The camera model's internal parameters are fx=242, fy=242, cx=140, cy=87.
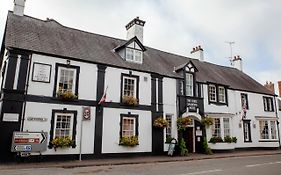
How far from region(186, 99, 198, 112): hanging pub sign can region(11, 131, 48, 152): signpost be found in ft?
36.3

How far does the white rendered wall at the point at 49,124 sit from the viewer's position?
42.7ft

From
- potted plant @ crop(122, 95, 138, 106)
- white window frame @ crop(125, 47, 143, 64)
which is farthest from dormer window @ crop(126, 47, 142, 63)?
potted plant @ crop(122, 95, 138, 106)

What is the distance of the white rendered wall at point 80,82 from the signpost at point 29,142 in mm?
2317

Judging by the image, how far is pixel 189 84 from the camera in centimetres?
2023

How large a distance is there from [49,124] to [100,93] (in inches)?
143

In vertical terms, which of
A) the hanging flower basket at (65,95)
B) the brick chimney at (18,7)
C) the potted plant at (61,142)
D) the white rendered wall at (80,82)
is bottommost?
the potted plant at (61,142)

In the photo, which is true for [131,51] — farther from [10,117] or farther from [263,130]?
[263,130]

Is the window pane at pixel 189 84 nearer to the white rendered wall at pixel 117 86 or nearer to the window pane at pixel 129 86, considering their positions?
the white rendered wall at pixel 117 86

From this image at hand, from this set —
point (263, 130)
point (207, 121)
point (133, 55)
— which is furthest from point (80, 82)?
point (263, 130)

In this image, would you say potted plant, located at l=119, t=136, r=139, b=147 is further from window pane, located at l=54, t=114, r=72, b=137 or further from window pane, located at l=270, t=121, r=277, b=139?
window pane, located at l=270, t=121, r=277, b=139

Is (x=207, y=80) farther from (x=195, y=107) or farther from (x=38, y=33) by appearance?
(x=38, y=33)

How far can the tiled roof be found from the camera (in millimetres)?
14484

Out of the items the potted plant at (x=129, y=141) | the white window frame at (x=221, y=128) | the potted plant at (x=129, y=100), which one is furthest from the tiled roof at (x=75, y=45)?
the potted plant at (x=129, y=141)

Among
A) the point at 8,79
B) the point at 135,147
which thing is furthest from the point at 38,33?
the point at 135,147
